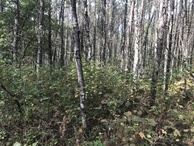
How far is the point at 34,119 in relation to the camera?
521 centimetres

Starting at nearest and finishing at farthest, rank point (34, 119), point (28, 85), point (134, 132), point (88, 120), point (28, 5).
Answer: point (134, 132), point (34, 119), point (88, 120), point (28, 85), point (28, 5)

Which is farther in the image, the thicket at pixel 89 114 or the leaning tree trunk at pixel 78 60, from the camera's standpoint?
the leaning tree trunk at pixel 78 60

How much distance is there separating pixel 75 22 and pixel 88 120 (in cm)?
248

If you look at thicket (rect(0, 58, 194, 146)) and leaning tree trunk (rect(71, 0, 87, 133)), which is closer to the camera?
thicket (rect(0, 58, 194, 146))

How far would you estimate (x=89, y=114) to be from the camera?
18.8ft

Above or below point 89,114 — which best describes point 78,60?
above

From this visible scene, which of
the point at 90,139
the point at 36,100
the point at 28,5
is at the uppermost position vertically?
the point at 28,5

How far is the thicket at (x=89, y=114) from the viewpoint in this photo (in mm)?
4652

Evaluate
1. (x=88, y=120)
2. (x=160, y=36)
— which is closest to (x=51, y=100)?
(x=88, y=120)

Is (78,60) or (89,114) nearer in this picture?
(78,60)

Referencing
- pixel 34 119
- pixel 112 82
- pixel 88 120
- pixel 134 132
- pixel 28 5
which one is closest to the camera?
pixel 134 132

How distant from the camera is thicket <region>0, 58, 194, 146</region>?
4.65 metres

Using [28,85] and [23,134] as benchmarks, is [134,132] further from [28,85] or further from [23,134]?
[28,85]

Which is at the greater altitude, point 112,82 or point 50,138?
point 112,82
